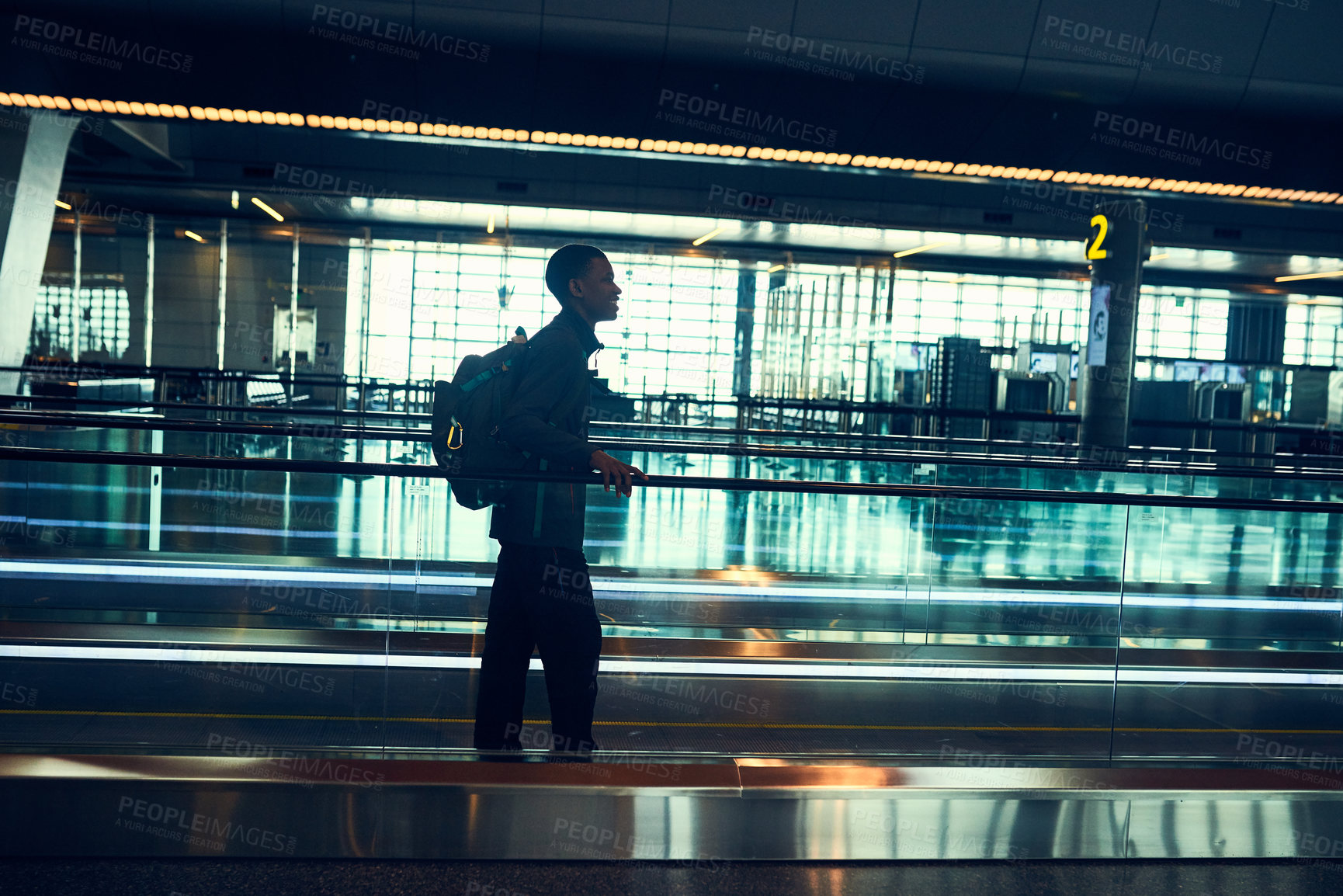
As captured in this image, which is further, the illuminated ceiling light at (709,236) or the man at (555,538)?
the illuminated ceiling light at (709,236)

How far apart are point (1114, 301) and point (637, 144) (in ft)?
25.0

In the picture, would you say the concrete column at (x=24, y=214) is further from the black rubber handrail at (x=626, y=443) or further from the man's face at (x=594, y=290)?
the man's face at (x=594, y=290)

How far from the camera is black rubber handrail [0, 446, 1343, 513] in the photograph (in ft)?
12.8

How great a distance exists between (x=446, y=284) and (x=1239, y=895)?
2174 cm

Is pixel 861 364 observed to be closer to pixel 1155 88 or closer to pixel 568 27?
pixel 1155 88

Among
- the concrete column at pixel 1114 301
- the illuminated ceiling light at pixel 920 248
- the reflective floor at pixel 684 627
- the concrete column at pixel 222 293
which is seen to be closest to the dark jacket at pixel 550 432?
the reflective floor at pixel 684 627

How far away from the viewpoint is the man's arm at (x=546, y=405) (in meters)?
3.71

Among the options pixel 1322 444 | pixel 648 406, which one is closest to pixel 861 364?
pixel 648 406

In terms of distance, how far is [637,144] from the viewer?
508 inches

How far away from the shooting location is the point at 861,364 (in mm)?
24547

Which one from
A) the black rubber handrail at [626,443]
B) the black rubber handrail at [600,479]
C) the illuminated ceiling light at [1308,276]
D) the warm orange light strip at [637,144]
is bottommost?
the black rubber handrail at [600,479]

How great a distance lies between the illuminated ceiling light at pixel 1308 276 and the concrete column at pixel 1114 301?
1171 centimetres

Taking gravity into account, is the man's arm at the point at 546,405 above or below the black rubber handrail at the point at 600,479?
above

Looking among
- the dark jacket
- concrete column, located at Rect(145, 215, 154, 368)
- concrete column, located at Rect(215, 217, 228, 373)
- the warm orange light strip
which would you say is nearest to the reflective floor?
the dark jacket
